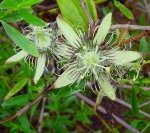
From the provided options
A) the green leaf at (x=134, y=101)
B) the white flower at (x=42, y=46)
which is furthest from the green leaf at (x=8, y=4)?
the green leaf at (x=134, y=101)

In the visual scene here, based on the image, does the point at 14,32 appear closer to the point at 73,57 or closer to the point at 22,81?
the point at 73,57

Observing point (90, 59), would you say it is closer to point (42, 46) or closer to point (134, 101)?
point (42, 46)

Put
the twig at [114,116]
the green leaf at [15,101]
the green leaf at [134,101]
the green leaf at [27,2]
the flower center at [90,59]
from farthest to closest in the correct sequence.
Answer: the green leaf at [15,101], the twig at [114,116], the green leaf at [134,101], the flower center at [90,59], the green leaf at [27,2]

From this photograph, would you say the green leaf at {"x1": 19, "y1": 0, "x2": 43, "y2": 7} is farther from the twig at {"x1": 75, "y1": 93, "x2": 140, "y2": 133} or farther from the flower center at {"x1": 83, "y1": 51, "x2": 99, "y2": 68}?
the twig at {"x1": 75, "y1": 93, "x2": 140, "y2": 133}

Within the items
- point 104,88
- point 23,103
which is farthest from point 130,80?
point 23,103

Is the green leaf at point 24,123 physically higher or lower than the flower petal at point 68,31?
lower

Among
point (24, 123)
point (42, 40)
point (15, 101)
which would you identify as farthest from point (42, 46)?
point (24, 123)

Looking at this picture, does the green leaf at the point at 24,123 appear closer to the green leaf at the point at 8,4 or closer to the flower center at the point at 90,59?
the flower center at the point at 90,59
